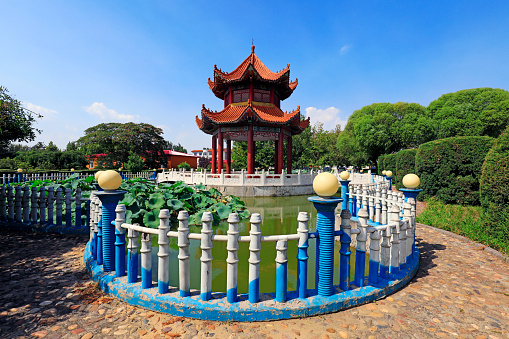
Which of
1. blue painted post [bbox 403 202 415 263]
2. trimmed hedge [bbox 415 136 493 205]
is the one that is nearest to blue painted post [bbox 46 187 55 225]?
blue painted post [bbox 403 202 415 263]

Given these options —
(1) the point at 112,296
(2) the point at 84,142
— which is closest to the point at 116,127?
(2) the point at 84,142

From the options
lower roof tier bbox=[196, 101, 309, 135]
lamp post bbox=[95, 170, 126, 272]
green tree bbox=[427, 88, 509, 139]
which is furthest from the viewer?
green tree bbox=[427, 88, 509, 139]

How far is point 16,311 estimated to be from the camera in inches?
101

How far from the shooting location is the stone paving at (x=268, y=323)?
226 cm

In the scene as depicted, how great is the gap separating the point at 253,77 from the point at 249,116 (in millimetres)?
3115

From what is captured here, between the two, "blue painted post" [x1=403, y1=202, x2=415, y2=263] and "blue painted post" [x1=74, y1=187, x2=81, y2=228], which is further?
"blue painted post" [x1=74, y1=187, x2=81, y2=228]

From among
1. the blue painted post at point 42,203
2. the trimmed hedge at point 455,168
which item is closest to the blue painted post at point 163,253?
the blue painted post at point 42,203

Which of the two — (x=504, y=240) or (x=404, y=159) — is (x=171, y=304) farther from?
(x=404, y=159)

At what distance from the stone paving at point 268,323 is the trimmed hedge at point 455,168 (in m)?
7.48

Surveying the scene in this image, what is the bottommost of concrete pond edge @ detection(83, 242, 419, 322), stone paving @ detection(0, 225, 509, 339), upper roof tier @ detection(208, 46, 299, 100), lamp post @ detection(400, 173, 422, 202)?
stone paving @ detection(0, 225, 509, 339)

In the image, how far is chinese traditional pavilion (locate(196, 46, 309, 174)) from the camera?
15996mm

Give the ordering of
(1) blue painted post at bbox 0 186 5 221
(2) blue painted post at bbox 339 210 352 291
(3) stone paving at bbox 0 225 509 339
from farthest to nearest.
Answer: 1. (1) blue painted post at bbox 0 186 5 221
2. (2) blue painted post at bbox 339 210 352 291
3. (3) stone paving at bbox 0 225 509 339

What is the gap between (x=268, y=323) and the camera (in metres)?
2.39

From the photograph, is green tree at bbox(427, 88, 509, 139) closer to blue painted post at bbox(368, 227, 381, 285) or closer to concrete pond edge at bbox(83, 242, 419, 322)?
blue painted post at bbox(368, 227, 381, 285)
